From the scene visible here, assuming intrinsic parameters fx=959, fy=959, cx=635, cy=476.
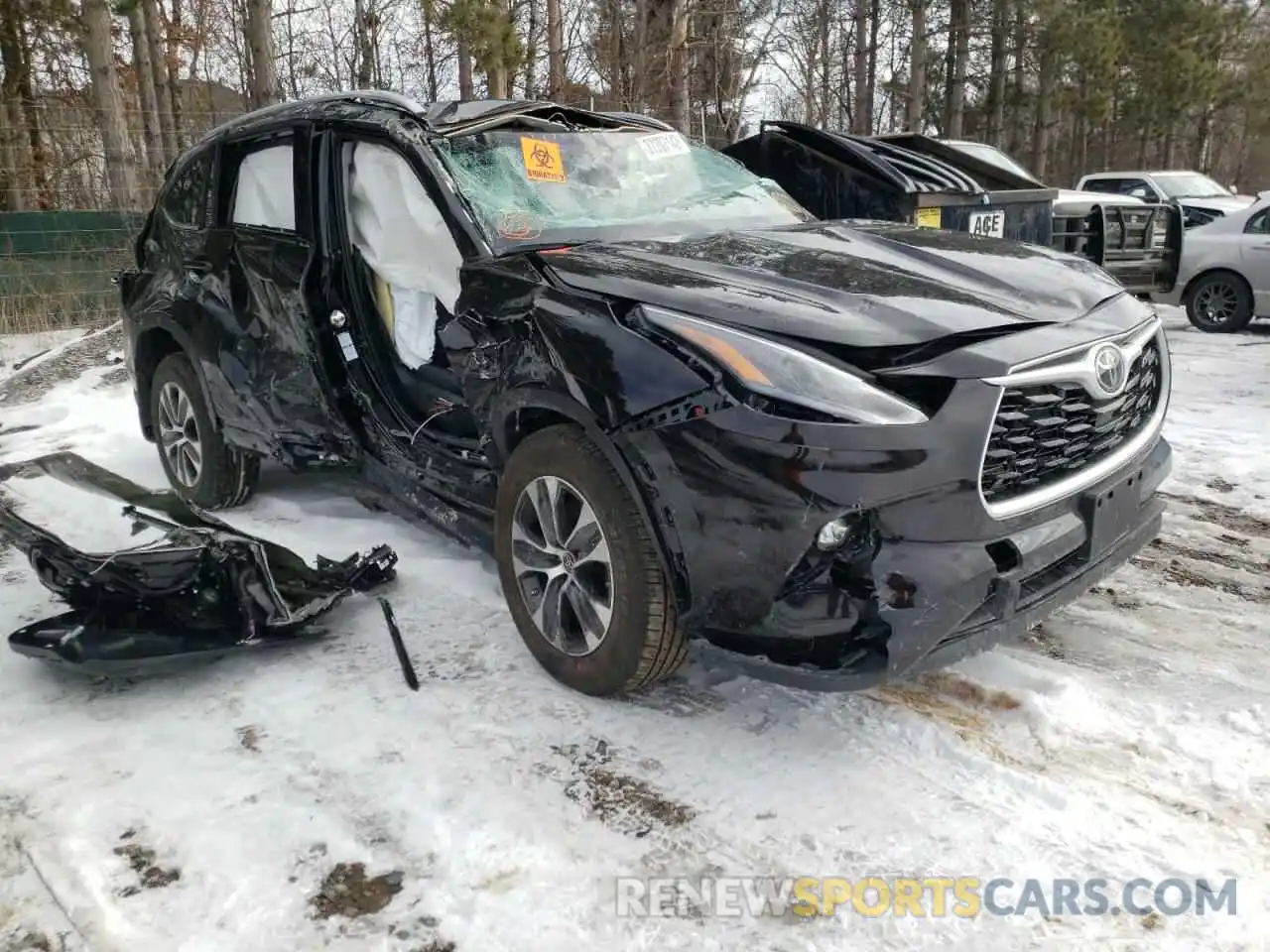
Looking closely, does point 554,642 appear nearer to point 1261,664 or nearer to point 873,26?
point 1261,664

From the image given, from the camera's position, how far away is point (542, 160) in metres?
3.41

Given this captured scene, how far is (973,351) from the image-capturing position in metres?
2.26

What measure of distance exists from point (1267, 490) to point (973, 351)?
10.6 feet

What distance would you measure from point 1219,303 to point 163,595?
10.5 meters

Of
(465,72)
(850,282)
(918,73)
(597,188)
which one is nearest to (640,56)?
(465,72)

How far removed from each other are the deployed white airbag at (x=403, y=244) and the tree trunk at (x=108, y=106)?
9.68 meters

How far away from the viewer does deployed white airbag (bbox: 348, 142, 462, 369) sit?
11.5 ft

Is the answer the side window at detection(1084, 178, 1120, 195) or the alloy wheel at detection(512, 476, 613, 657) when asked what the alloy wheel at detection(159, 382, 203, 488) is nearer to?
the alloy wheel at detection(512, 476, 613, 657)

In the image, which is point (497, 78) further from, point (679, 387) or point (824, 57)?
point (824, 57)

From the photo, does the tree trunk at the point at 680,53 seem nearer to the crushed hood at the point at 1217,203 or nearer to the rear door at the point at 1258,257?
the rear door at the point at 1258,257

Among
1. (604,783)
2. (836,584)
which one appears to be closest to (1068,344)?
(836,584)

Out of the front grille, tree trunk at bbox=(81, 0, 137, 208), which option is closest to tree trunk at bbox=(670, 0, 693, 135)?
tree trunk at bbox=(81, 0, 137, 208)

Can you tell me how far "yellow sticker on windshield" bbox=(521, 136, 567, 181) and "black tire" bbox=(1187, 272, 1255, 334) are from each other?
8.99m

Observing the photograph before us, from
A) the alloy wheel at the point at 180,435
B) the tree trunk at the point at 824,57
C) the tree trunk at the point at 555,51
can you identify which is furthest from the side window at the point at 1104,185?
the alloy wheel at the point at 180,435
